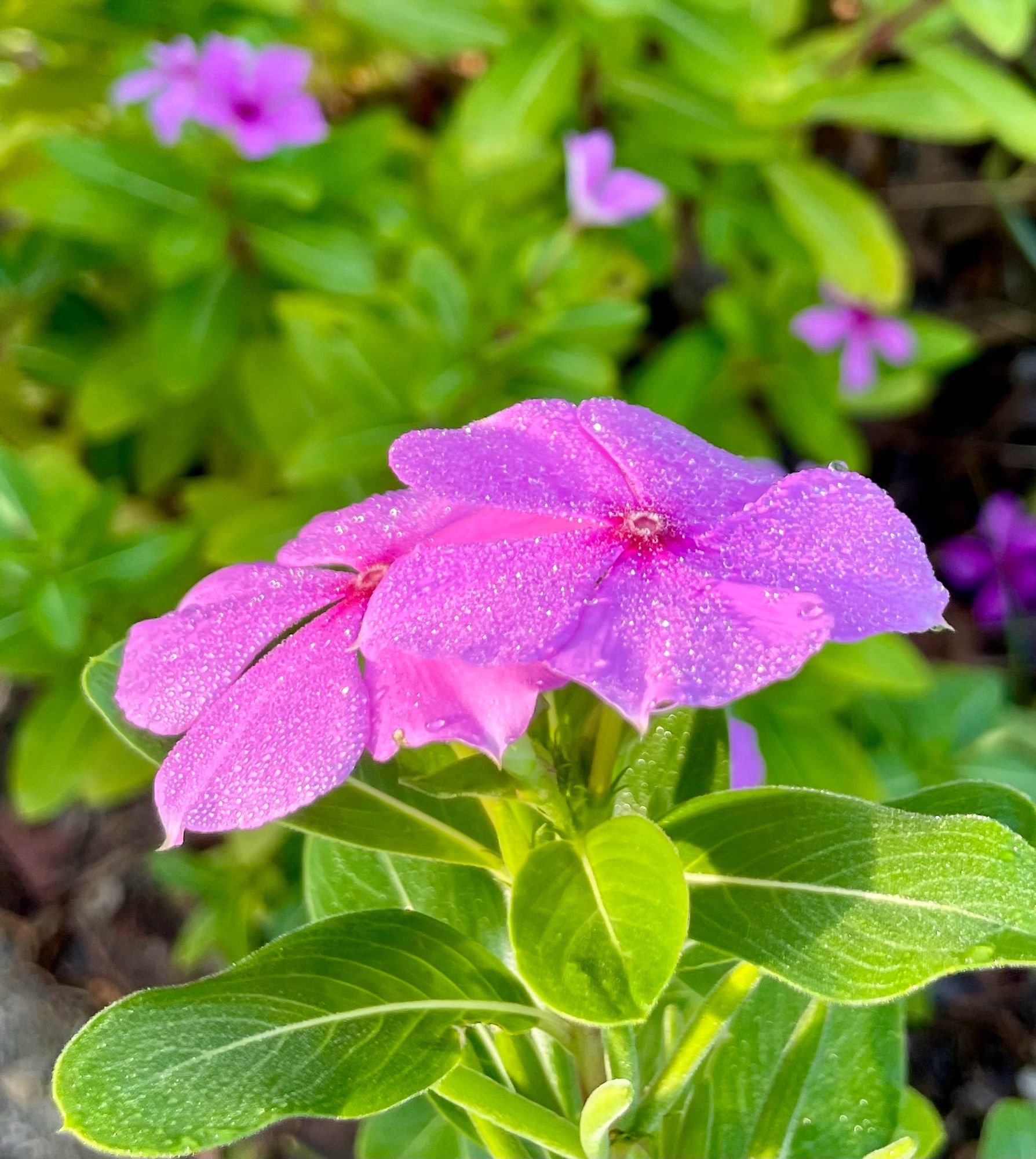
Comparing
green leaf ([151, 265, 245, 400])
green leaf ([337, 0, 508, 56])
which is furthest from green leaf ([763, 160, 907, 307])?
green leaf ([151, 265, 245, 400])

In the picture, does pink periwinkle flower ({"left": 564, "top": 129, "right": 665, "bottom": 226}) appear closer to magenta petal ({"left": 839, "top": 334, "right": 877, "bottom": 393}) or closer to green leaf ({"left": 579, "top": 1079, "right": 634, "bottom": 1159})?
magenta petal ({"left": 839, "top": 334, "right": 877, "bottom": 393})

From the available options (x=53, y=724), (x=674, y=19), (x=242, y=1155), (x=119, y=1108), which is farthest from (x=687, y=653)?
(x=242, y=1155)

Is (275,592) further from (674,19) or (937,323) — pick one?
(937,323)

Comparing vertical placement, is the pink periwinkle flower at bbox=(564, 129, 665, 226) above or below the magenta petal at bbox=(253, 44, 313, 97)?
below

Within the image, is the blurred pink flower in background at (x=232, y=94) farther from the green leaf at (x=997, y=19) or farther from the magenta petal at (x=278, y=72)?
the green leaf at (x=997, y=19)

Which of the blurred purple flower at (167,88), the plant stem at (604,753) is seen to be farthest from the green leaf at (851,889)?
the blurred purple flower at (167,88)

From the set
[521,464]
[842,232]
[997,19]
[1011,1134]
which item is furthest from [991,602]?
[521,464]
